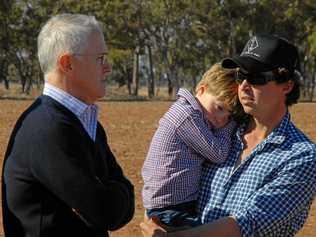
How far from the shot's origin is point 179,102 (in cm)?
332

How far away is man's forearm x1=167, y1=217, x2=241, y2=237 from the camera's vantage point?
2750 millimetres

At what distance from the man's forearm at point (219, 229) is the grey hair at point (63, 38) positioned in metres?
0.79

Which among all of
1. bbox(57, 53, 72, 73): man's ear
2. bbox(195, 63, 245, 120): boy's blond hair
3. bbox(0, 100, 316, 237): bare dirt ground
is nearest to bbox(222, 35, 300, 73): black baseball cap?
bbox(195, 63, 245, 120): boy's blond hair

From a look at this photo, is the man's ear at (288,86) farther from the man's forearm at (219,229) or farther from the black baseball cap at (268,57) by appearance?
the man's forearm at (219,229)

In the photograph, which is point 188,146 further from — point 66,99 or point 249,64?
point 66,99

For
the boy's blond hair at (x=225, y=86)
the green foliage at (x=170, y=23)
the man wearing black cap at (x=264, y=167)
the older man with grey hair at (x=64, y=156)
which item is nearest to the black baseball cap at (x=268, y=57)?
the man wearing black cap at (x=264, y=167)

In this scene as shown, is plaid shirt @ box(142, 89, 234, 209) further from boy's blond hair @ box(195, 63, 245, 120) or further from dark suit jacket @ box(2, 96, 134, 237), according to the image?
dark suit jacket @ box(2, 96, 134, 237)

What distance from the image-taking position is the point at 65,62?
276 centimetres

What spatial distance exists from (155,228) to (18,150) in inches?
23.8

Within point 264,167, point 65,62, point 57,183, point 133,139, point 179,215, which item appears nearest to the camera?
point 57,183

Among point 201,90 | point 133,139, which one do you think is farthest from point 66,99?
point 133,139

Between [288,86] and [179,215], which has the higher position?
[288,86]

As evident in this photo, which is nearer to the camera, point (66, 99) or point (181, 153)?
point (66, 99)

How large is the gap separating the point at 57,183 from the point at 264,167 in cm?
81
